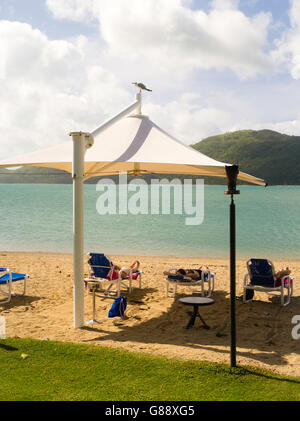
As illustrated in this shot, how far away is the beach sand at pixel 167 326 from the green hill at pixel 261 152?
137417 mm

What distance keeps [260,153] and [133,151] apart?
6432 inches

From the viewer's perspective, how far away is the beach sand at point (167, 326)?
4.86 m

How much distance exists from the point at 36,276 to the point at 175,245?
12983mm

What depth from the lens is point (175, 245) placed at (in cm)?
2216

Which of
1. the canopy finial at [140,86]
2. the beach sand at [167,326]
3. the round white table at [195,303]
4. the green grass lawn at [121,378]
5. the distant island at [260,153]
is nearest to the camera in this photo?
the green grass lawn at [121,378]

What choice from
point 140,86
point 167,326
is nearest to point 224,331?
point 167,326

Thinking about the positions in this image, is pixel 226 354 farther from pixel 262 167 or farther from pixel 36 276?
pixel 262 167

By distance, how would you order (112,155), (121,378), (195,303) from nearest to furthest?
(121,378), (195,303), (112,155)

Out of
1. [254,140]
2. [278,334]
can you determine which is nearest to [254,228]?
[278,334]

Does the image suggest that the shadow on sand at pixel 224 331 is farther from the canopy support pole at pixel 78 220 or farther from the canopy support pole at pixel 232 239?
the canopy support pole at pixel 232 239

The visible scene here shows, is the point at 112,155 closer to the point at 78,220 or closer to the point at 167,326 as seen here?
the point at 78,220

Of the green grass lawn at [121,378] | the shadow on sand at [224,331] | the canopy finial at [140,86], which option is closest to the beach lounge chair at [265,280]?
the shadow on sand at [224,331]

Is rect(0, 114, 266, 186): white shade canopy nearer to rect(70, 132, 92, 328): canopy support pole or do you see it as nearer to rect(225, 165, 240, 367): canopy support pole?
rect(70, 132, 92, 328): canopy support pole

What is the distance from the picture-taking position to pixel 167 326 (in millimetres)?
5934
